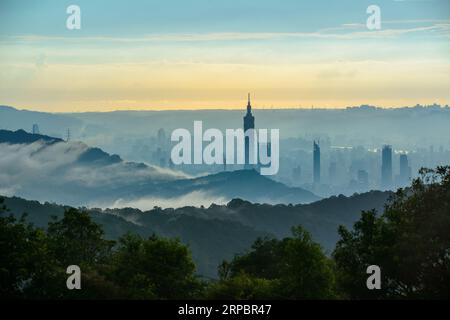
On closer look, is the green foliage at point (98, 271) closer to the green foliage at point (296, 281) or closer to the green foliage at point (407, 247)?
the green foliage at point (296, 281)

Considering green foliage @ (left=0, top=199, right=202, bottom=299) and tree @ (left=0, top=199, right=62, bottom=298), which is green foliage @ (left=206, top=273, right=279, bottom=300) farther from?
tree @ (left=0, top=199, right=62, bottom=298)

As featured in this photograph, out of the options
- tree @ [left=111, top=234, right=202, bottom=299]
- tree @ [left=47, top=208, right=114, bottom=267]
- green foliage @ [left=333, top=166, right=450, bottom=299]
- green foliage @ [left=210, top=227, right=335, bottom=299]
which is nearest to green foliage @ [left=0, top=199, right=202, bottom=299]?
tree @ [left=111, top=234, right=202, bottom=299]

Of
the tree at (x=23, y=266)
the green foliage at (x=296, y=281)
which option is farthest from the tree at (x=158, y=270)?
the tree at (x=23, y=266)

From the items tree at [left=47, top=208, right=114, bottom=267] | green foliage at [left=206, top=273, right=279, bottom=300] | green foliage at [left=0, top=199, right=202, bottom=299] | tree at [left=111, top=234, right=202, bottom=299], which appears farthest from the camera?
tree at [left=47, top=208, right=114, bottom=267]

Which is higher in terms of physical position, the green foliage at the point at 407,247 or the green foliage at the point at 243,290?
the green foliage at the point at 407,247

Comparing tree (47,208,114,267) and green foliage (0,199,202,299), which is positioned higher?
tree (47,208,114,267)

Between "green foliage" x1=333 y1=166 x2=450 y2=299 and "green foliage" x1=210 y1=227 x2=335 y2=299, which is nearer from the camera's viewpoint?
"green foliage" x1=333 y1=166 x2=450 y2=299

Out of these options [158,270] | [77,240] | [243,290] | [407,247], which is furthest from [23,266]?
[407,247]

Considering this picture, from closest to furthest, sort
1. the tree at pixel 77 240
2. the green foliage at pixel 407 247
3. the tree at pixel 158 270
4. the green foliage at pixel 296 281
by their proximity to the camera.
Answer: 1. the green foliage at pixel 407 247
2. the green foliage at pixel 296 281
3. the tree at pixel 158 270
4. the tree at pixel 77 240
